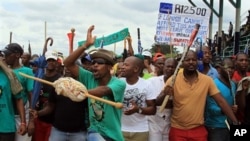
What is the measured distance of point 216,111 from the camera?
23.0 feet

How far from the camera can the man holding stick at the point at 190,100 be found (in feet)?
21.7

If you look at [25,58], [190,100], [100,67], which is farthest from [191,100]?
[25,58]

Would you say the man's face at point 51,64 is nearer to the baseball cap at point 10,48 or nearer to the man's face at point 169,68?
the baseball cap at point 10,48

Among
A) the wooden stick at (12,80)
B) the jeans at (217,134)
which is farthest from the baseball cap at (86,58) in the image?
the jeans at (217,134)

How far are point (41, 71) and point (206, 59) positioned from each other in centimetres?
269

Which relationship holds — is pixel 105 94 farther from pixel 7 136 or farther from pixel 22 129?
pixel 7 136

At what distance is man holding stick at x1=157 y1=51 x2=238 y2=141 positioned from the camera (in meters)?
6.62

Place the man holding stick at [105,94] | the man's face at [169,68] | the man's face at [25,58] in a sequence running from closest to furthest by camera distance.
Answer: the man holding stick at [105,94], the man's face at [169,68], the man's face at [25,58]

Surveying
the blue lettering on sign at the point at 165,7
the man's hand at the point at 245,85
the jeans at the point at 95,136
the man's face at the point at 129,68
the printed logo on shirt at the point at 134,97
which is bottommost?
the jeans at the point at 95,136

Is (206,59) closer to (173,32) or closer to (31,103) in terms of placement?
(31,103)

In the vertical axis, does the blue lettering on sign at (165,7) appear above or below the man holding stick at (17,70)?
above

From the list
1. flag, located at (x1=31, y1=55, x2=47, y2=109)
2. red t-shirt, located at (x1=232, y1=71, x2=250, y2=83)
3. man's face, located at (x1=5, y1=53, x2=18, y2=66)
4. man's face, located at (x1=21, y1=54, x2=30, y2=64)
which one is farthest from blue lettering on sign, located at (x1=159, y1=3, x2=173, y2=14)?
man's face, located at (x1=5, y1=53, x2=18, y2=66)

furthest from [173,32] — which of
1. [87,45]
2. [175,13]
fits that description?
[87,45]

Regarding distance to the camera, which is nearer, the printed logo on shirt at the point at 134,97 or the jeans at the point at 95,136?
the jeans at the point at 95,136
